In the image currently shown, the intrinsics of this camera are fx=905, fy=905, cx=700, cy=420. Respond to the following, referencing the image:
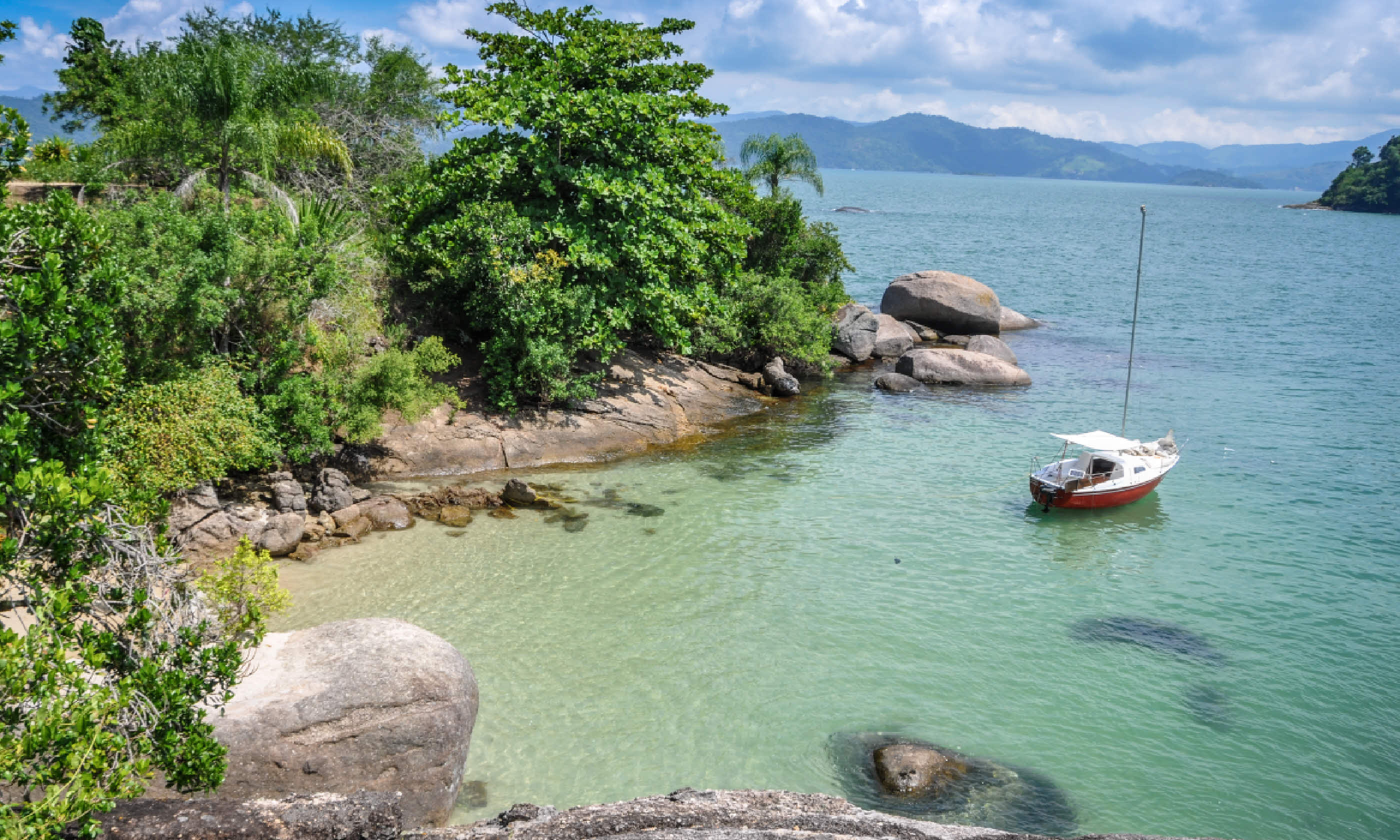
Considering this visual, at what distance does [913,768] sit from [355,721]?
297 inches

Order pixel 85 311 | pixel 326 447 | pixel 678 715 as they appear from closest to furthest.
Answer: pixel 85 311
pixel 678 715
pixel 326 447

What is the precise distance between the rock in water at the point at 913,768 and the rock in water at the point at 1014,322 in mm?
37415

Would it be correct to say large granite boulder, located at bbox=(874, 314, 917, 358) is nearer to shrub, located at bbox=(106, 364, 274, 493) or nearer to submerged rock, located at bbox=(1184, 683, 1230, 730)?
submerged rock, located at bbox=(1184, 683, 1230, 730)

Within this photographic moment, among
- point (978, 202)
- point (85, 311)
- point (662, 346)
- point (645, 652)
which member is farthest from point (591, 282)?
point (978, 202)

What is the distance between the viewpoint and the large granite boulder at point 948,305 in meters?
44.9

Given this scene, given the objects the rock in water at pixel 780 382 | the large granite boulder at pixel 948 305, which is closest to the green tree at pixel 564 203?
the rock in water at pixel 780 382

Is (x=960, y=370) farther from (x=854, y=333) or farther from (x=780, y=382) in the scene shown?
(x=780, y=382)

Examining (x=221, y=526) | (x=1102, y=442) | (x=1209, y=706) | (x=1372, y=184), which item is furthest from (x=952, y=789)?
(x=1372, y=184)

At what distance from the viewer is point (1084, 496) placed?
23.1 meters

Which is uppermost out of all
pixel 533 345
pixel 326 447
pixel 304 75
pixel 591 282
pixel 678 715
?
pixel 304 75

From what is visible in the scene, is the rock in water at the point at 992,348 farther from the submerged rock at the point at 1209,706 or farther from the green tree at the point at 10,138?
the green tree at the point at 10,138

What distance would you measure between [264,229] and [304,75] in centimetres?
724

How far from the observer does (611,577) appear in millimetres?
18422

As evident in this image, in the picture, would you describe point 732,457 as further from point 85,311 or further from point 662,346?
point 85,311
